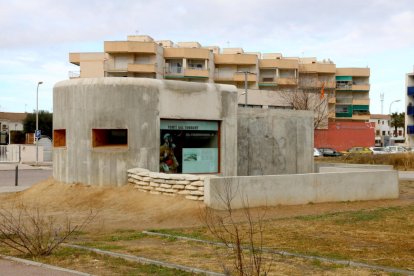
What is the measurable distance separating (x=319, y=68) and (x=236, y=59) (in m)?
14.4

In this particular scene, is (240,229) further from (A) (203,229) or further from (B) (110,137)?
(B) (110,137)

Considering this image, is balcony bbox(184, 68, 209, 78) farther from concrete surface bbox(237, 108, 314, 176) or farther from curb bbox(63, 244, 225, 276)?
curb bbox(63, 244, 225, 276)

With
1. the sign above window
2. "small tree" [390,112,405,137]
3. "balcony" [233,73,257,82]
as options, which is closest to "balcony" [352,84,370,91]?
"balcony" [233,73,257,82]

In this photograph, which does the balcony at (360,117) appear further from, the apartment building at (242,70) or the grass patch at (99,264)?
the grass patch at (99,264)

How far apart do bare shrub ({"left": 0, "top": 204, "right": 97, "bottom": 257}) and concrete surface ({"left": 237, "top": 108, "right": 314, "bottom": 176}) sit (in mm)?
7596

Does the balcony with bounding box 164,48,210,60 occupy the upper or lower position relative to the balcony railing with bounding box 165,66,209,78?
upper

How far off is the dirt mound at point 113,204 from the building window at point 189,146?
2.15 metres

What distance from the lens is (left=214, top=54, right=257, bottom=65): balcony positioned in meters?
81.4

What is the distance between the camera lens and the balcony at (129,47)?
7331 centimetres

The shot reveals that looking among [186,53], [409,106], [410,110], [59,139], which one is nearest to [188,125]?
[59,139]

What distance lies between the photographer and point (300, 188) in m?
16.5

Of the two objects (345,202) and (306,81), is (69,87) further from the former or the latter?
(306,81)

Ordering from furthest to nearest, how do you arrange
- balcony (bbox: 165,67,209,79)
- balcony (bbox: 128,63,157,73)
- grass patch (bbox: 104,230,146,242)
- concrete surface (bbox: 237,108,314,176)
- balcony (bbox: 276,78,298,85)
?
balcony (bbox: 276,78,298,85) → balcony (bbox: 165,67,209,79) → balcony (bbox: 128,63,157,73) → concrete surface (bbox: 237,108,314,176) → grass patch (bbox: 104,230,146,242)

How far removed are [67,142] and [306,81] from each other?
2599 inches
